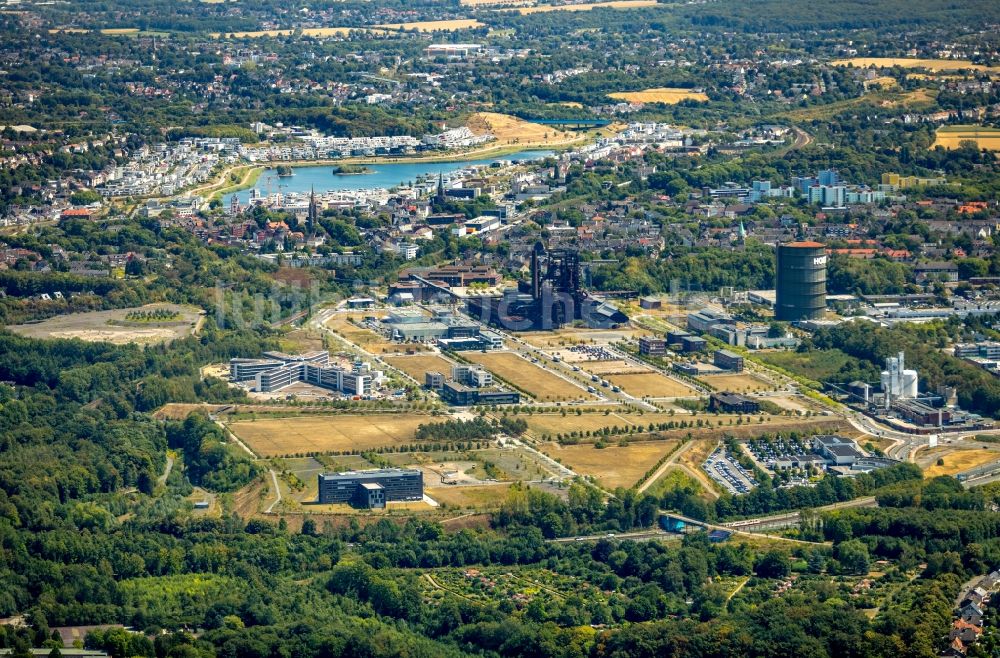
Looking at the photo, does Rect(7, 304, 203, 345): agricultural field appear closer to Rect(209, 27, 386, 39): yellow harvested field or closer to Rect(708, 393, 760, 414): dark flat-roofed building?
Rect(708, 393, 760, 414): dark flat-roofed building

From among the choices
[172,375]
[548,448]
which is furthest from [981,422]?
[172,375]

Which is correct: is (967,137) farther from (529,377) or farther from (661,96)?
(529,377)

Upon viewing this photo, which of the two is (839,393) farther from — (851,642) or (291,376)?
(851,642)

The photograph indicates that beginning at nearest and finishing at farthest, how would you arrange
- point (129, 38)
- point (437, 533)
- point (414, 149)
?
point (437, 533) < point (414, 149) < point (129, 38)

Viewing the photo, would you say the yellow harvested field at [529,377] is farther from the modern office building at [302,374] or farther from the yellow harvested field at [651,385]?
the modern office building at [302,374]

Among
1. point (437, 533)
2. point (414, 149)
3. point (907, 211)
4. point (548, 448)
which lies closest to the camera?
point (437, 533)

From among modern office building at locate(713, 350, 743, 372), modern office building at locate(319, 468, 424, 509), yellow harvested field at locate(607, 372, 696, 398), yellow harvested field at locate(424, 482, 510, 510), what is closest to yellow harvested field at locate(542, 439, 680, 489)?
yellow harvested field at locate(424, 482, 510, 510)
